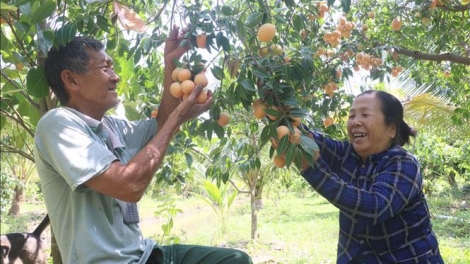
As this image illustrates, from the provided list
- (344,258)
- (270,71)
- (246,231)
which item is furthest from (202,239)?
(270,71)

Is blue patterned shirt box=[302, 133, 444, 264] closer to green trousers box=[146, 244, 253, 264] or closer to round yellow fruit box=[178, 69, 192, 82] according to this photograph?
green trousers box=[146, 244, 253, 264]

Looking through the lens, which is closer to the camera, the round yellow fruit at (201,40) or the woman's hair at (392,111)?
the round yellow fruit at (201,40)

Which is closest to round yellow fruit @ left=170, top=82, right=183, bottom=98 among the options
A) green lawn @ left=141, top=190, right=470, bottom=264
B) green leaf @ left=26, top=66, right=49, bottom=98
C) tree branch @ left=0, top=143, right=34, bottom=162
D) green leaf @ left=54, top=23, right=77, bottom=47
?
green leaf @ left=54, top=23, right=77, bottom=47

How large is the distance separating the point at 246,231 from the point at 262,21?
6.76 meters

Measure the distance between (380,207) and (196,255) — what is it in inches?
23.2

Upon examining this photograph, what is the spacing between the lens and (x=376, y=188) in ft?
5.05

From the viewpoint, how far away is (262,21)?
4.79 ft

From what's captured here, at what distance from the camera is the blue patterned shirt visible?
59.3 inches

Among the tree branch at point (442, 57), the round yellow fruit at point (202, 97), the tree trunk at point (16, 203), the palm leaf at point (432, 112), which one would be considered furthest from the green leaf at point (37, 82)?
the tree trunk at point (16, 203)

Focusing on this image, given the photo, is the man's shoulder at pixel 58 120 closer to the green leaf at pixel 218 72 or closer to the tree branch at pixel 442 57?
the green leaf at pixel 218 72

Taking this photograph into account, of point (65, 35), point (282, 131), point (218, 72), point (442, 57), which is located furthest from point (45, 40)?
point (442, 57)

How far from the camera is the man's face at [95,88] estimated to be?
1.47 metres

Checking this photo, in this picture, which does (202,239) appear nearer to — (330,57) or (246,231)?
(246,231)

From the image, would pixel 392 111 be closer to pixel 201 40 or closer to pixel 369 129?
pixel 369 129
